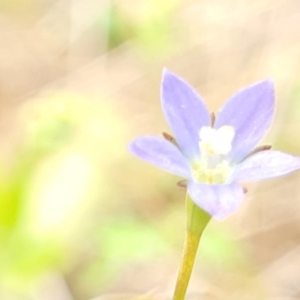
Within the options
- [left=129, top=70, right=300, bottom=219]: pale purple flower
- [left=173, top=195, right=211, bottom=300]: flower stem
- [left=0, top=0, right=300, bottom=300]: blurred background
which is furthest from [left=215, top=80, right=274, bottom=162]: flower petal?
[left=0, top=0, right=300, bottom=300]: blurred background

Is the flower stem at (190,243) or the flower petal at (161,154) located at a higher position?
the flower petal at (161,154)

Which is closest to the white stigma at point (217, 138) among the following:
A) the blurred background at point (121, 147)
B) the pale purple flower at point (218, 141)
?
the pale purple flower at point (218, 141)

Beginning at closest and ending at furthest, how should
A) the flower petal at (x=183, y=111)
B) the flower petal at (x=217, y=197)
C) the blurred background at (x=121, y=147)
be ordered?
the flower petal at (x=217, y=197)
the flower petal at (x=183, y=111)
the blurred background at (x=121, y=147)

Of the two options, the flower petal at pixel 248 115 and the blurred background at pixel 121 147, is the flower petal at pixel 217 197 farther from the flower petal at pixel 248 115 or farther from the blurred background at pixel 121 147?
the blurred background at pixel 121 147

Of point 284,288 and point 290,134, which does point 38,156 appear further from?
point 290,134

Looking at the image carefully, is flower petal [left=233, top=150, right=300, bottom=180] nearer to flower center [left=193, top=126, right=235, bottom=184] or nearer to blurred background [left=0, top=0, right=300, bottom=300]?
flower center [left=193, top=126, right=235, bottom=184]

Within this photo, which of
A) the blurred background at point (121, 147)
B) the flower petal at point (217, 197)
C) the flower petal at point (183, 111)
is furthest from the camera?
the blurred background at point (121, 147)
